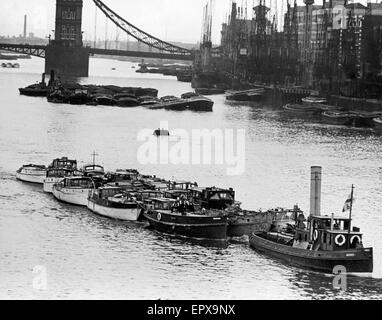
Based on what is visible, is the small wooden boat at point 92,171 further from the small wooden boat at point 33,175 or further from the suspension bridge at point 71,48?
the suspension bridge at point 71,48

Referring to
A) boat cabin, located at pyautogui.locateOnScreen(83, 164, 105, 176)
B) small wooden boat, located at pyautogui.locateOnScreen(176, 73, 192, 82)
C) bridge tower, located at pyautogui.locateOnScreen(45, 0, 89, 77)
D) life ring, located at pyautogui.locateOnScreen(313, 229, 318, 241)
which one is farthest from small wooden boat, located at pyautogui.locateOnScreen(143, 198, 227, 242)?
small wooden boat, located at pyautogui.locateOnScreen(176, 73, 192, 82)

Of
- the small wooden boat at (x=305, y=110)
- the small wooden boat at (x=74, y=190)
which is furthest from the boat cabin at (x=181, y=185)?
the small wooden boat at (x=305, y=110)

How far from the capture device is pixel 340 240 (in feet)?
55.7

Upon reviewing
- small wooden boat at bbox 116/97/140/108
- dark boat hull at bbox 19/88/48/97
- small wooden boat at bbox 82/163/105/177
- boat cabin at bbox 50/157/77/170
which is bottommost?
small wooden boat at bbox 82/163/105/177

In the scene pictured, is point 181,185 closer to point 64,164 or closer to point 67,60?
point 64,164

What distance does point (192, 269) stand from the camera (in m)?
16.9

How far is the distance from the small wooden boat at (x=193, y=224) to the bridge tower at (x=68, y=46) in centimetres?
7302

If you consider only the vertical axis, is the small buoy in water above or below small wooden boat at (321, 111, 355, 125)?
below

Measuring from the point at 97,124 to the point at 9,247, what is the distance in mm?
26560

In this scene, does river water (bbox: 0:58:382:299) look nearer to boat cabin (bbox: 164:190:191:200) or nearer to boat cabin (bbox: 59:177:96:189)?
boat cabin (bbox: 59:177:96:189)

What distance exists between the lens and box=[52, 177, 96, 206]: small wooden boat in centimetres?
2281

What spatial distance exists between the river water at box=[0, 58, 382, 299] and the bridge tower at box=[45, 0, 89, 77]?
5079 centimetres

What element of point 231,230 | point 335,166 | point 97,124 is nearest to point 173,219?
point 231,230

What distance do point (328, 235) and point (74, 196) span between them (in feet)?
23.8
